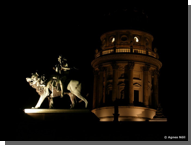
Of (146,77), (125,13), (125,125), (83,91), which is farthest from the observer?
(125,13)

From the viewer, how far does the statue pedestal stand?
28.8 meters

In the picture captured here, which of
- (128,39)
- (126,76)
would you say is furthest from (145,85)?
(128,39)

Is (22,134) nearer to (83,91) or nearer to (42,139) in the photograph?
(42,139)

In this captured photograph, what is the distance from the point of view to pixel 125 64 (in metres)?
52.7

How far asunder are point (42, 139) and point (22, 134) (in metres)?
1.60

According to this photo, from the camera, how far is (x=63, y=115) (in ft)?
96.3

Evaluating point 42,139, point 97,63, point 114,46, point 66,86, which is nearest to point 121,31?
point 114,46

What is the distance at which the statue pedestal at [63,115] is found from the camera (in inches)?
1132

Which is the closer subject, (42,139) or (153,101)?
(42,139)

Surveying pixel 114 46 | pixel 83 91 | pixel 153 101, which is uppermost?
pixel 114 46

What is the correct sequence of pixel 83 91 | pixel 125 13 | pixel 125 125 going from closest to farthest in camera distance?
1. pixel 125 125
2. pixel 83 91
3. pixel 125 13

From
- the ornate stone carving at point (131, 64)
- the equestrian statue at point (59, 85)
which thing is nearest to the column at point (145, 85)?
the ornate stone carving at point (131, 64)

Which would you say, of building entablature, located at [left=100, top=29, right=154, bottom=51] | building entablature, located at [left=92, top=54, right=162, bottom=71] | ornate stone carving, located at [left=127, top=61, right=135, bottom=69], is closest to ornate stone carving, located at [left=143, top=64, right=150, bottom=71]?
building entablature, located at [left=92, top=54, right=162, bottom=71]

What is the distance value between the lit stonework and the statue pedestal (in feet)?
71.0
